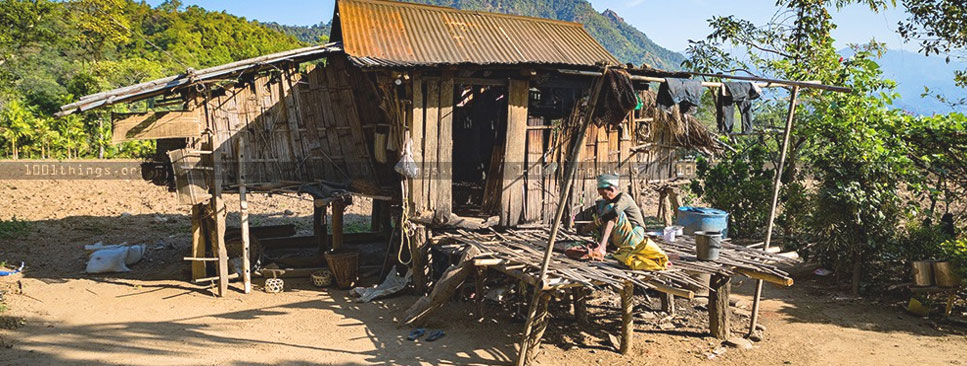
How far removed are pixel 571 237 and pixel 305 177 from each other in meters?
4.87

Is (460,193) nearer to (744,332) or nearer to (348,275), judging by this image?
(348,275)

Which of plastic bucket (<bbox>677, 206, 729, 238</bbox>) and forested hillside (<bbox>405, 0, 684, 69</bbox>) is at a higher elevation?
forested hillside (<bbox>405, 0, 684, 69</bbox>)

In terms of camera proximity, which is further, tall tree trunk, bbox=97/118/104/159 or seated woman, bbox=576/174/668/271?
tall tree trunk, bbox=97/118/104/159

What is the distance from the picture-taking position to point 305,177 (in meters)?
10.2

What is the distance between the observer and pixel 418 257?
9.15 metres

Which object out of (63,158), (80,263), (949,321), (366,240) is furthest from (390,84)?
(63,158)

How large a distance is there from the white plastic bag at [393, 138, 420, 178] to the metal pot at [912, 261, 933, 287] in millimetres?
7470

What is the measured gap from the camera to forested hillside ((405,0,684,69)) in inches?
3526

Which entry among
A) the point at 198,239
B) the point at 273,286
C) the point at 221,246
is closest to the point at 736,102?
the point at 273,286

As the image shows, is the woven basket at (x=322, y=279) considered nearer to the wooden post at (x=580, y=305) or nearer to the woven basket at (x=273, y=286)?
the woven basket at (x=273, y=286)

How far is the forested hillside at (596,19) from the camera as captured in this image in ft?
294

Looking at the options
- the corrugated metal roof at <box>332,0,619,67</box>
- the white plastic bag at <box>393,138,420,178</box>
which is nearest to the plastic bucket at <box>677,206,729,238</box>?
the corrugated metal roof at <box>332,0,619,67</box>

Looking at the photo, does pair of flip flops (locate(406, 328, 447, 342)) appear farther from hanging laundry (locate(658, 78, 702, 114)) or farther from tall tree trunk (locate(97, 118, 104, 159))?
tall tree trunk (locate(97, 118, 104, 159))

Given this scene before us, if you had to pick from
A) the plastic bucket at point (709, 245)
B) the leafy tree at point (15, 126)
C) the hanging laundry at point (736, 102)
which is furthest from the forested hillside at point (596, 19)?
the plastic bucket at point (709, 245)
